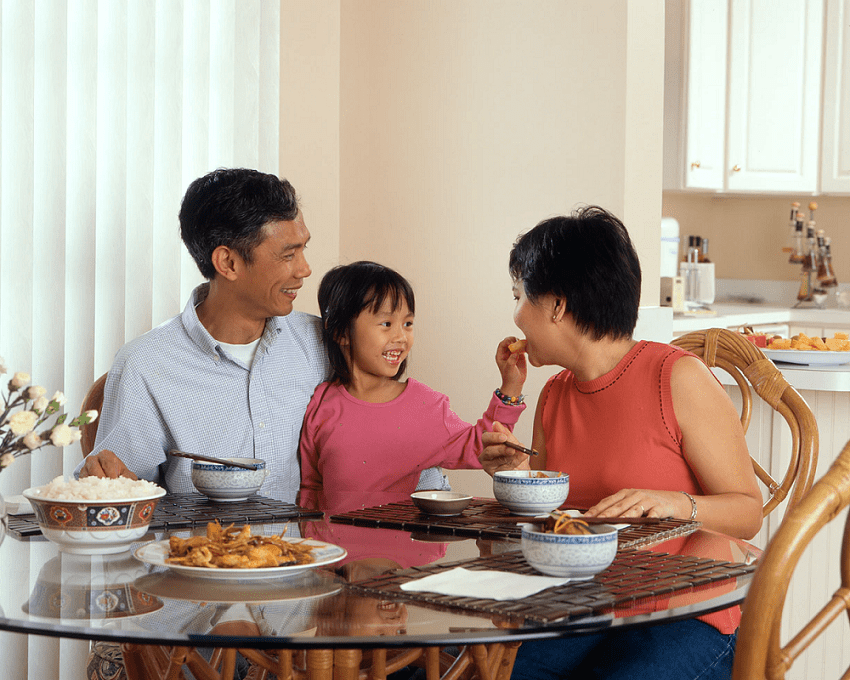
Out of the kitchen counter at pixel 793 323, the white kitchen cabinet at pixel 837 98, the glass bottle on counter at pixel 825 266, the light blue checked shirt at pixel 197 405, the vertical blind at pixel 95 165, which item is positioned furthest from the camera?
the glass bottle on counter at pixel 825 266

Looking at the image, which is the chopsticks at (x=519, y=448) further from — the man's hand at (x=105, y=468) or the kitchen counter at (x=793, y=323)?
the kitchen counter at (x=793, y=323)

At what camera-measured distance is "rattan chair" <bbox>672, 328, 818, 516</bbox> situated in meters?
1.91

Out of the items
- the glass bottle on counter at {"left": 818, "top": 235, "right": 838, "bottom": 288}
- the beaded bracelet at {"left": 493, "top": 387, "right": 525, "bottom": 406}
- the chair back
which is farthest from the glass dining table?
the glass bottle on counter at {"left": 818, "top": 235, "right": 838, "bottom": 288}

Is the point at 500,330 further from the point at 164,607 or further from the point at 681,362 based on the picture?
the point at 164,607

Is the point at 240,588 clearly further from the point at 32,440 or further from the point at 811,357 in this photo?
the point at 811,357

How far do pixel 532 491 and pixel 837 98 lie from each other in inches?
144

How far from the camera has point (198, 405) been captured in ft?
6.59

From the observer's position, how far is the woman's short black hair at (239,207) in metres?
2.12

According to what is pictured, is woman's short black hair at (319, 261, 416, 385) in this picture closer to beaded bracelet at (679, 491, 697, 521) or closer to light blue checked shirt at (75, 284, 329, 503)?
light blue checked shirt at (75, 284, 329, 503)

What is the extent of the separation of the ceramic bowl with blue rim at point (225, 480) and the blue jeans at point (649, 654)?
516 millimetres

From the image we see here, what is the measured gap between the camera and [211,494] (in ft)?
5.41

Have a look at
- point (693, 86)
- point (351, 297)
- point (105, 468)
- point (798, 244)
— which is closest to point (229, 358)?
point (351, 297)

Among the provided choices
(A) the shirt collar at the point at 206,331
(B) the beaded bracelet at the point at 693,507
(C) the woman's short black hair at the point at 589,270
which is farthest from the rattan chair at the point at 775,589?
(A) the shirt collar at the point at 206,331

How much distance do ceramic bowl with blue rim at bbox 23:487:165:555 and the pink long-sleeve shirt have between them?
0.70 metres
